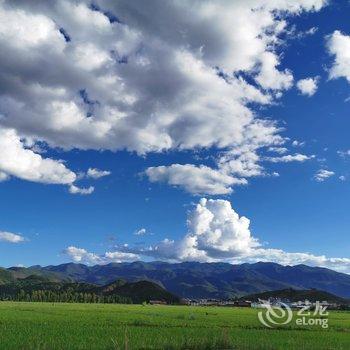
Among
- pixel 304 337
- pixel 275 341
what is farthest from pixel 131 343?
pixel 304 337

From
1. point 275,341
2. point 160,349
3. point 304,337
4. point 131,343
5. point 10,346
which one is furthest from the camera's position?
point 304,337

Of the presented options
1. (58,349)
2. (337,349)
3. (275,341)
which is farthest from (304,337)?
(58,349)

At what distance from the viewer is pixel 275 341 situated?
36688mm

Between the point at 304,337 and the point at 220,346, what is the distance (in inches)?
713

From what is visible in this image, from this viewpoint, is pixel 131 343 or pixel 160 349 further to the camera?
pixel 131 343

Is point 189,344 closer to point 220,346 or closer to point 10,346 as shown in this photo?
point 220,346

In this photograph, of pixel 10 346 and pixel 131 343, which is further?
pixel 131 343

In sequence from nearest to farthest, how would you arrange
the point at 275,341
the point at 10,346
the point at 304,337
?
the point at 10,346, the point at 275,341, the point at 304,337

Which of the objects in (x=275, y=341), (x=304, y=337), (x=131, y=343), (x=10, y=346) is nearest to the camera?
(x=10, y=346)

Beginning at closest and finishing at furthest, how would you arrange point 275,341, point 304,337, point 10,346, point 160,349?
point 160,349, point 10,346, point 275,341, point 304,337

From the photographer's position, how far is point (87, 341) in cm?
3366

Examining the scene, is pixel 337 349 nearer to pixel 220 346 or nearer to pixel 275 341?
pixel 275 341

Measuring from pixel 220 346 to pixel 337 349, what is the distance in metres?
8.97

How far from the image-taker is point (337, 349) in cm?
3128
